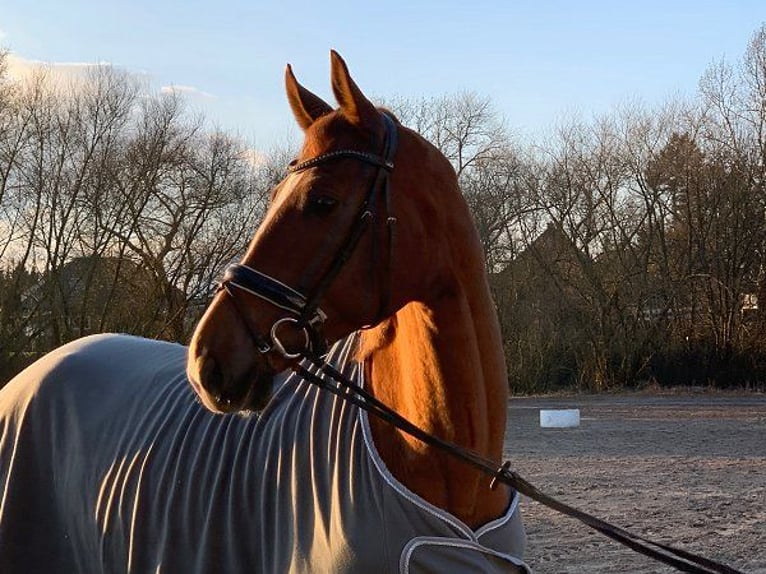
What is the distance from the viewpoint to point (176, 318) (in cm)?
1998

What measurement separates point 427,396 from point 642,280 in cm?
2383

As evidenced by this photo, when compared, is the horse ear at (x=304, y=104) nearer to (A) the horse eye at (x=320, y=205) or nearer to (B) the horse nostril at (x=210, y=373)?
(A) the horse eye at (x=320, y=205)

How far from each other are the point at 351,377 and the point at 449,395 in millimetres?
391

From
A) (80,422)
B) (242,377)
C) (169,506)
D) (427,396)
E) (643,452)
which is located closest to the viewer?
(242,377)

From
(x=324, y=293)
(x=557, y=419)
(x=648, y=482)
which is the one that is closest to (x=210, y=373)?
(x=324, y=293)

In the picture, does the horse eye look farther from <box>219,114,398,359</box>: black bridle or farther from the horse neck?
the horse neck

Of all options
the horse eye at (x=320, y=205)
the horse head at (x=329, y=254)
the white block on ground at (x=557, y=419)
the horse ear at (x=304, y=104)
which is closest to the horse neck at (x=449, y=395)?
the horse head at (x=329, y=254)

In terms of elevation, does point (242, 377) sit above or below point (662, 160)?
below

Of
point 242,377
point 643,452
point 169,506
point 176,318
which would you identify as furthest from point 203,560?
point 176,318

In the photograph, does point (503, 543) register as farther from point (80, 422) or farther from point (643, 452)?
point (643, 452)

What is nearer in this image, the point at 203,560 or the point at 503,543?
the point at 503,543

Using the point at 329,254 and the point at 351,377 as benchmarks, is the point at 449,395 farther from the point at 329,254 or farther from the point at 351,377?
the point at 329,254

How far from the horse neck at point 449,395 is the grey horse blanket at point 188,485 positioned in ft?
0.20

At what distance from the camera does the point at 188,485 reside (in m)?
3.01
